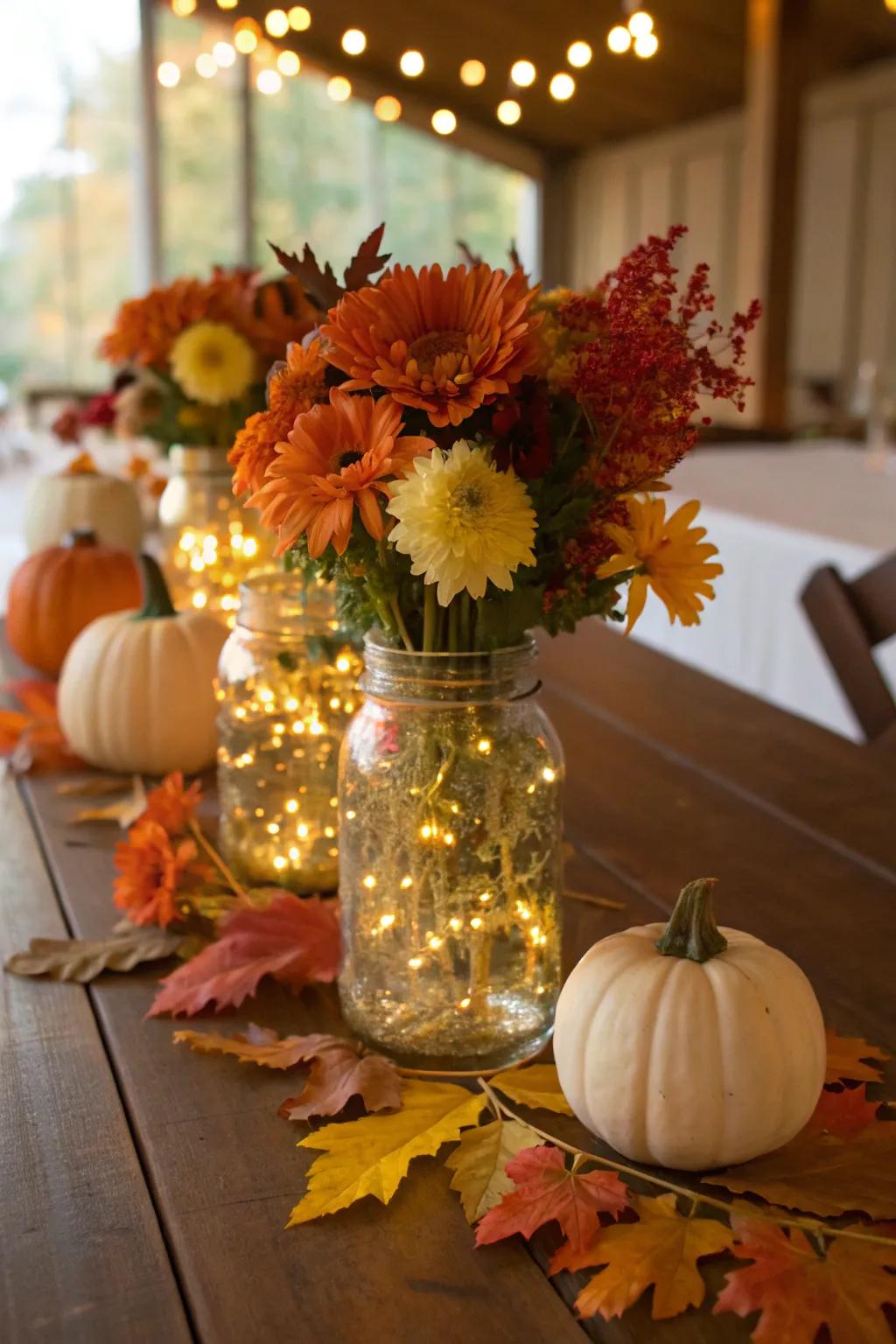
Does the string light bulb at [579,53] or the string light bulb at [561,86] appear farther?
the string light bulb at [561,86]

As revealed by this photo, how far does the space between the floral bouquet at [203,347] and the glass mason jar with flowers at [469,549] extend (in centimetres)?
62

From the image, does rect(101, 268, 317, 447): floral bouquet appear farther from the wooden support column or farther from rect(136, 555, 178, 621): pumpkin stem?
the wooden support column

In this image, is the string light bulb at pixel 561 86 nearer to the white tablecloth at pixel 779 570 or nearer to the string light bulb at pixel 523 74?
the string light bulb at pixel 523 74

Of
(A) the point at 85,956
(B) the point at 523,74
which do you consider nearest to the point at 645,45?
(B) the point at 523,74

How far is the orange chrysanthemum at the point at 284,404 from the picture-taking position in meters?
0.66

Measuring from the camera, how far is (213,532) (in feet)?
4.78

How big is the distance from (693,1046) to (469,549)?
244mm

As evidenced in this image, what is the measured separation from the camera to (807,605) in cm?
152

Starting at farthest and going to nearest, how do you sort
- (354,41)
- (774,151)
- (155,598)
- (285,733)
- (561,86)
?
(774,151) < (354,41) < (561,86) < (155,598) < (285,733)

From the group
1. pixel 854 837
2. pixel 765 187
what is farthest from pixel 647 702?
pixel 765 187

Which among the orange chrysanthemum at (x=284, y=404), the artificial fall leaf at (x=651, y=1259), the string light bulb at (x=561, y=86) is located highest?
the string light bulb at (x=561, y=86)

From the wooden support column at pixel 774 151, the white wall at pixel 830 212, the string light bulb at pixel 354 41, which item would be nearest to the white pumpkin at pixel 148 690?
the string light bulb at pixel 354 41

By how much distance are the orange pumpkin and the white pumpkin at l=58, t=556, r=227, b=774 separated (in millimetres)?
280

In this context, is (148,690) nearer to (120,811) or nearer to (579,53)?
(120,811)
